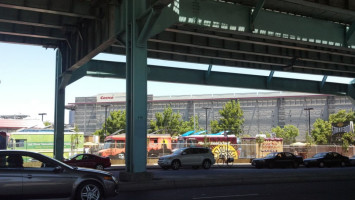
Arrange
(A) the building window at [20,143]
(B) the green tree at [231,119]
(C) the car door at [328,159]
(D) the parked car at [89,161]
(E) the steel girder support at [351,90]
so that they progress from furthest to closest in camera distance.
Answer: (B) the green tree at [231,119] → (A) the building window at [20,143] → (E) the steel girder support at [351,90] → (C) the car door at [328,159] → (D) the parked car at [89,161]

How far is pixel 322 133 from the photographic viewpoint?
82.8m

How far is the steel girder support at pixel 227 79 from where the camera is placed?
25719 mm

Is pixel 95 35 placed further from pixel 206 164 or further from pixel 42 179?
pixel 206 164

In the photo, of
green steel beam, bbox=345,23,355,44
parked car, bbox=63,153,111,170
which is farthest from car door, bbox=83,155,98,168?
green steel beam, bbox=345,23,355,44

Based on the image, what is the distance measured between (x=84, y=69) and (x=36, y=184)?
1678cm

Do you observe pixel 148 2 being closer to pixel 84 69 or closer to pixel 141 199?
pixel 141 199

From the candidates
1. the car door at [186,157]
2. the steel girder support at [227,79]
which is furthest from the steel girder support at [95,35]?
the car door at [186,157]

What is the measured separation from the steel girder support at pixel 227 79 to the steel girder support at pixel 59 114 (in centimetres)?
284

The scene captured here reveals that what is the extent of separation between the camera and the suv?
91.0ft

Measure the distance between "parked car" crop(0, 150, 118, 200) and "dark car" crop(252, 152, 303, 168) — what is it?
22.8 m

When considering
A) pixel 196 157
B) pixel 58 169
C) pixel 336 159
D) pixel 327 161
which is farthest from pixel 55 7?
pixel 336 159

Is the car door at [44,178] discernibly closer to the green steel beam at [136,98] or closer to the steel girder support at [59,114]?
the green steel beam at [136,98]

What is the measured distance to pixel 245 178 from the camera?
16.9 metres

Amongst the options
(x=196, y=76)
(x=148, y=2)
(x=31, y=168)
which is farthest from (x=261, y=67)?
(x=31, y=168)
